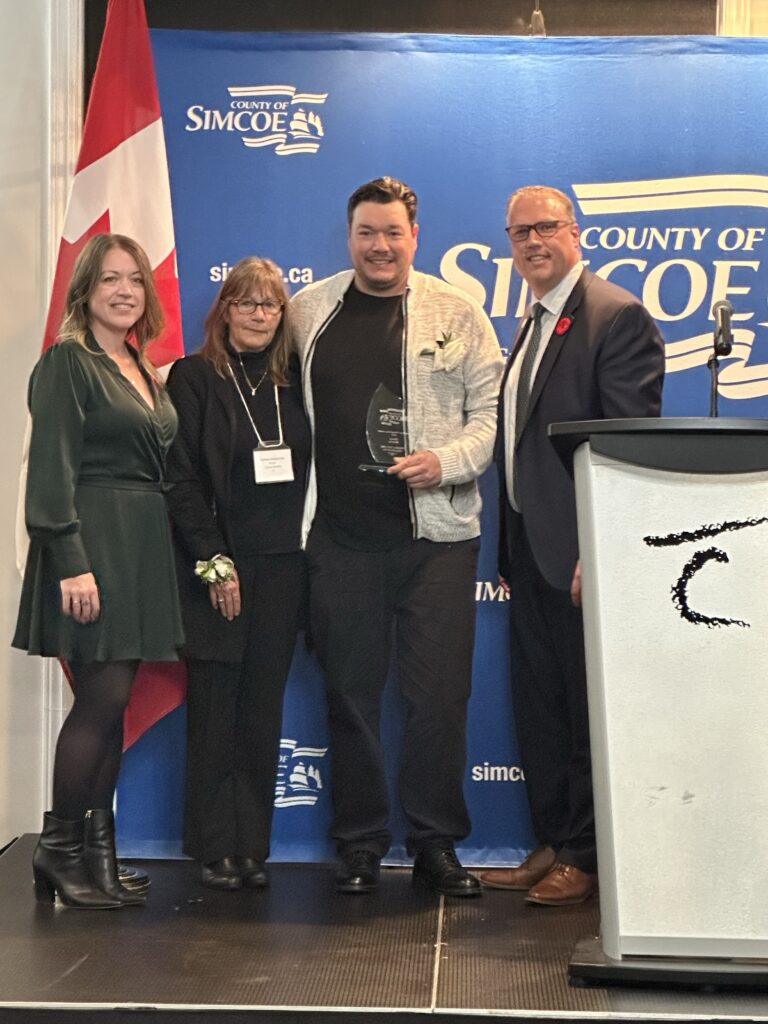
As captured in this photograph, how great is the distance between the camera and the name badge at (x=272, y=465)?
3586 millimetres

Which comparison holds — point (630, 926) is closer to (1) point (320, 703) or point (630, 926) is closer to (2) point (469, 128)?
(1) point (320, 703)

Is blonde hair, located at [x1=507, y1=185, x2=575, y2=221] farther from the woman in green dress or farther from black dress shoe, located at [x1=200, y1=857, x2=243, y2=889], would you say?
black dress shoe, located at [x1=200, y1=857, x2=243, y2=889]

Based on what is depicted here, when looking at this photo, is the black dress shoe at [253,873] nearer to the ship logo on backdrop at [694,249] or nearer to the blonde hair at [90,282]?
the blonde hair at [90,282]

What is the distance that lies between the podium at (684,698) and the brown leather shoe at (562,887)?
79cm

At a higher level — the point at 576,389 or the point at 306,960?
the point at 576,389

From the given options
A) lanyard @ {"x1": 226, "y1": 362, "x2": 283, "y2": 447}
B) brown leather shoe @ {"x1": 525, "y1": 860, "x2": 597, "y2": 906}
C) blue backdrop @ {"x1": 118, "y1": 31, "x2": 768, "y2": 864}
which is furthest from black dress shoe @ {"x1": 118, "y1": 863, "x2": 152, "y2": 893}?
lanyard @ {"x1": 226, "y1": 362, "x2": 283, "y2": 447}

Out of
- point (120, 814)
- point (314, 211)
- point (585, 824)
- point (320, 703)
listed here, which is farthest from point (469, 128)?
point (120, 814)

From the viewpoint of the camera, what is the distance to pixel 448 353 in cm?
360

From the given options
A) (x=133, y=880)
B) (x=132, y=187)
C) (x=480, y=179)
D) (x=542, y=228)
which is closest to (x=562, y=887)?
(x=133, y=880)

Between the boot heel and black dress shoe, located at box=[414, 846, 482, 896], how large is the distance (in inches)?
36.7

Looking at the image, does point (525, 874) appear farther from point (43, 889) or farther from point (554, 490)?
point (43, 889)

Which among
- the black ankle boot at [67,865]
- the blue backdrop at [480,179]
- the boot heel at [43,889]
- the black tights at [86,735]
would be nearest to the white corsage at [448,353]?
the blue backdrop at [480,179]

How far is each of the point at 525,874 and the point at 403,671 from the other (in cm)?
62

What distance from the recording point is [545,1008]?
253 centimetres
